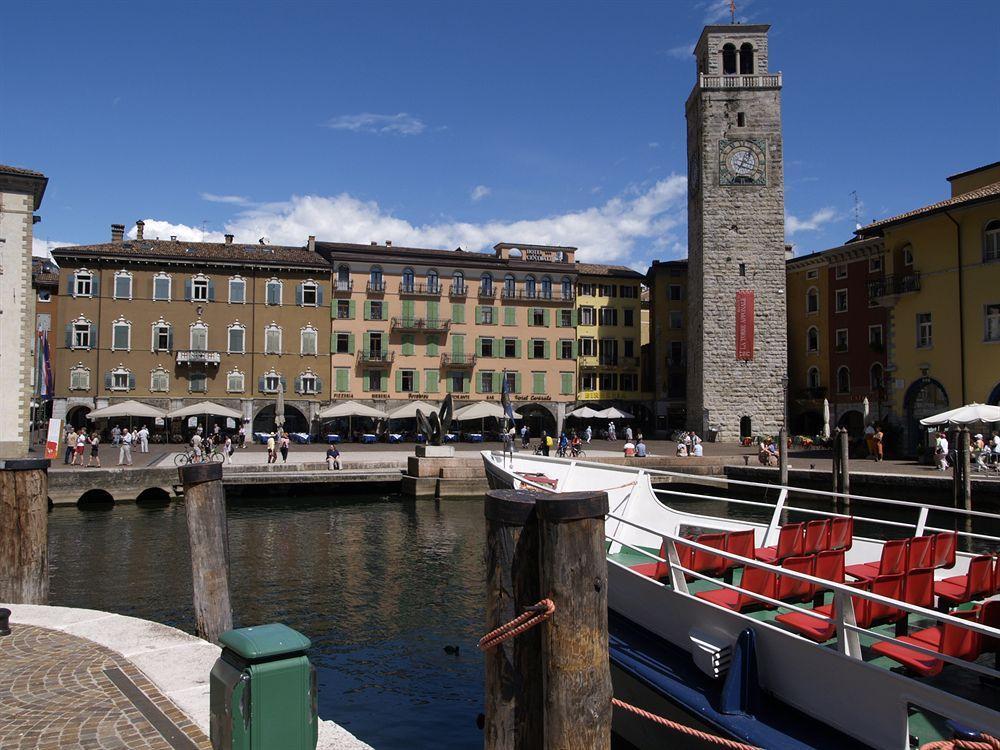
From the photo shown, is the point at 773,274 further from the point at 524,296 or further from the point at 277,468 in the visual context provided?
the point at 277,468

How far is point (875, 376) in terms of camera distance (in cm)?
4588

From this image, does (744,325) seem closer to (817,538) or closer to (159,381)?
(159,381)

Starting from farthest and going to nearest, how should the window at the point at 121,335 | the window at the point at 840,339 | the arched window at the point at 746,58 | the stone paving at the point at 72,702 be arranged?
the arched window at the point at 746,58 < the window at the point at 840,339 < the window at the point at 121,335 < the stone paving at the point at 72,702

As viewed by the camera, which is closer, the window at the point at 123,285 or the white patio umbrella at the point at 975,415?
the white patio umbrella at the point at 975,415

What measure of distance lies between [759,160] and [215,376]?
38048mm

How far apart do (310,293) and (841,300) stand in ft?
113

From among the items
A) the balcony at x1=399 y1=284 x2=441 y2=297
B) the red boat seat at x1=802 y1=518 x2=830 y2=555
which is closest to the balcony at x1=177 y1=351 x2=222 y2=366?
the balcony at x1=399 y1=284 x2=441 y2=297

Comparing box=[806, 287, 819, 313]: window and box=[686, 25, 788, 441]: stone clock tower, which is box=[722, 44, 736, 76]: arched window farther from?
box=[806, 287, 819, 313]: window

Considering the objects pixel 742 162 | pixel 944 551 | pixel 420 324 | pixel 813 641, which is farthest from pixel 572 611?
pixel 742 162

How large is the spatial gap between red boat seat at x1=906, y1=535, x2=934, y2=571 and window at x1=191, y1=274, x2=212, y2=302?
157 ft

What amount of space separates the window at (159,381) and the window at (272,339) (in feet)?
20.5

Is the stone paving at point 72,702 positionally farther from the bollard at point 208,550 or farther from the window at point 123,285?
the window at point 123,285

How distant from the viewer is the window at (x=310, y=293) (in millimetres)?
51219

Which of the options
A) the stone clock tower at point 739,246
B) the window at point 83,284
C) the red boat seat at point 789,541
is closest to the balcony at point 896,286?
the stone clock tower at point 739,246
